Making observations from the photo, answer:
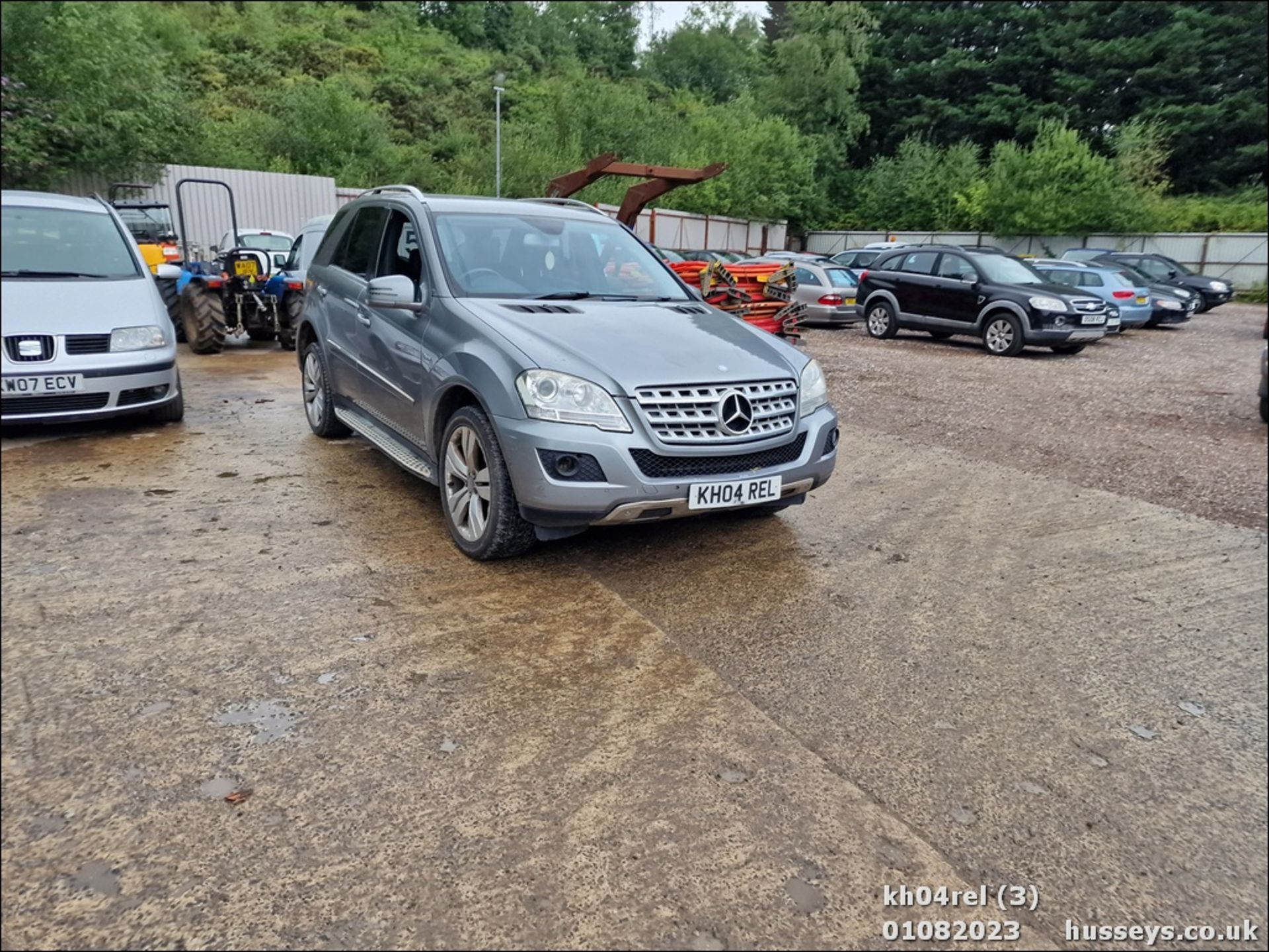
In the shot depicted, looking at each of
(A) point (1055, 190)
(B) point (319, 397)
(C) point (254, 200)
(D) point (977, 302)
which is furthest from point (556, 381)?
(A) point (1055, 190)

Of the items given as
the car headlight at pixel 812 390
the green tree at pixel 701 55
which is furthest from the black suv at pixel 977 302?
the green tree at pixel 701 55

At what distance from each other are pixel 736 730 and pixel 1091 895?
44.2 inches

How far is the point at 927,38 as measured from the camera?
13305 millimetres

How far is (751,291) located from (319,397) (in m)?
8.30

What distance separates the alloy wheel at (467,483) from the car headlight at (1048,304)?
37.5 ft

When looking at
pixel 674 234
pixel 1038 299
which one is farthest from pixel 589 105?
pixel 1038 299

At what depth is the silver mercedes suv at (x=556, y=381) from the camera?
12.5 ft

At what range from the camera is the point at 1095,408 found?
22.7 feet

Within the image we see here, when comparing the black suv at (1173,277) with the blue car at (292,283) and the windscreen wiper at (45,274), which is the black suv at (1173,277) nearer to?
the blue car at (292,283)

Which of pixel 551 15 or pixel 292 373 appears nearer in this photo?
pixel 292 373

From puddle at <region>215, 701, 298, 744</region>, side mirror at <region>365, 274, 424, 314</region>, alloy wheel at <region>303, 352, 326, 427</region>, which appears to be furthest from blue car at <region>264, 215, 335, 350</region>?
puddle at <region>215, 701, 298, 744</region>

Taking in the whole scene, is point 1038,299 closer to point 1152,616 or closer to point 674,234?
point 1152,616

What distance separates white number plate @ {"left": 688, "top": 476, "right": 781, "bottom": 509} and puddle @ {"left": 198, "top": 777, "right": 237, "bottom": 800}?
83.6 inches

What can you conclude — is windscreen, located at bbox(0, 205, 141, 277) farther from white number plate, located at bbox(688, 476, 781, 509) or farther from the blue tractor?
the blue tractor
